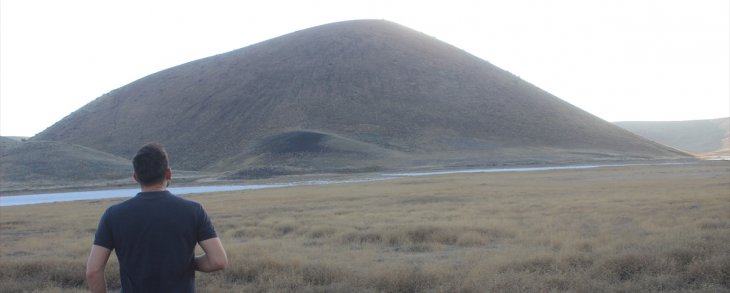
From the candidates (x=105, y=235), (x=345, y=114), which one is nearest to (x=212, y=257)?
(x=105, y=235)

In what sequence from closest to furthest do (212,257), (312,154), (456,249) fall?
(212,257) → (456,249) → (312,154)

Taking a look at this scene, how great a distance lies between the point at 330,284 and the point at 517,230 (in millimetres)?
6916

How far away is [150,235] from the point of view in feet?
14.6

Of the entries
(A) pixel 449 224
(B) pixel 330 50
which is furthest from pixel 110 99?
(A) pixel 449 224

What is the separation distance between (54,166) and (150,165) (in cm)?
7525

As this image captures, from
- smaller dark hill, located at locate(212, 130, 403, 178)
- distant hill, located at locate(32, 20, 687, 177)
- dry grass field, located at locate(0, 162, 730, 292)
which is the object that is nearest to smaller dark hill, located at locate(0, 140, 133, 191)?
smaller dark hill, located at locate(212, 130, 403, 178)

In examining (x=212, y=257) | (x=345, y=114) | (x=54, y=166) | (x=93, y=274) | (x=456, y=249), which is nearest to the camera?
(x=93, y=274)

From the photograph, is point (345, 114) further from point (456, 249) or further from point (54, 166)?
point (456, 249)

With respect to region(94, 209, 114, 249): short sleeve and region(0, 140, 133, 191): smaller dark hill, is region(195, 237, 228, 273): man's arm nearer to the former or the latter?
region(94, 209, 114, 249): short sleeve

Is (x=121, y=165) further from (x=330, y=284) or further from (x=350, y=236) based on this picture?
(x=330, y=284)

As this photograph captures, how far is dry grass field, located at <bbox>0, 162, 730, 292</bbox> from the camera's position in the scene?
9.84 metres

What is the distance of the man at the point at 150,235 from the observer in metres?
4.44

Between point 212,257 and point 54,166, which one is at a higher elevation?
point 54,166

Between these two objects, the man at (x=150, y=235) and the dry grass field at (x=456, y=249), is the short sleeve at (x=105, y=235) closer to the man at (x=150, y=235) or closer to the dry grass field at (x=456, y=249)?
the man at (x=150, y=235)
